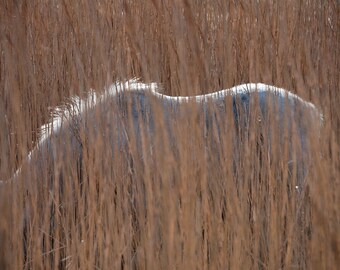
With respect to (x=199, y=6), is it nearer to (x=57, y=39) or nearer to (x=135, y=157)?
(x=57, y=39)

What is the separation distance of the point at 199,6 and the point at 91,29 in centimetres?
66

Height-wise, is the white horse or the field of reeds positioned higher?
the white horse

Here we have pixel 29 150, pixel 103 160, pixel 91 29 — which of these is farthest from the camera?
pixel 91 29

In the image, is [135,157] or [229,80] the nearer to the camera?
[135,157]

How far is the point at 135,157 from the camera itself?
182 cm

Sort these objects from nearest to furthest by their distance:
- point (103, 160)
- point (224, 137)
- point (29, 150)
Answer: point (224, 137) → point (103, 160) → point (29, 150)

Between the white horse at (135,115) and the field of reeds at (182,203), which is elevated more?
the white horse at (135,115)

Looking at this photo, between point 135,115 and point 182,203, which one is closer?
point 182,203

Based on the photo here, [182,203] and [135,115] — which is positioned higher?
[135,115]

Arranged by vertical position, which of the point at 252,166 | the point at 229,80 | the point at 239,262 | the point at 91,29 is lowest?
the point at 239,262

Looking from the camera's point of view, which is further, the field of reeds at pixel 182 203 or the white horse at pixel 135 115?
the white horse at pixel 135 115

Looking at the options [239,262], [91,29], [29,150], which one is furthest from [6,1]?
[239,262]

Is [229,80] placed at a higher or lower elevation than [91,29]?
lower

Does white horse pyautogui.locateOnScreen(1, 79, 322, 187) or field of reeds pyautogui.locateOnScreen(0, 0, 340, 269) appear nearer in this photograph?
field of reeds pyautogui.locateOnScreen(0, 0, 340, 269)
